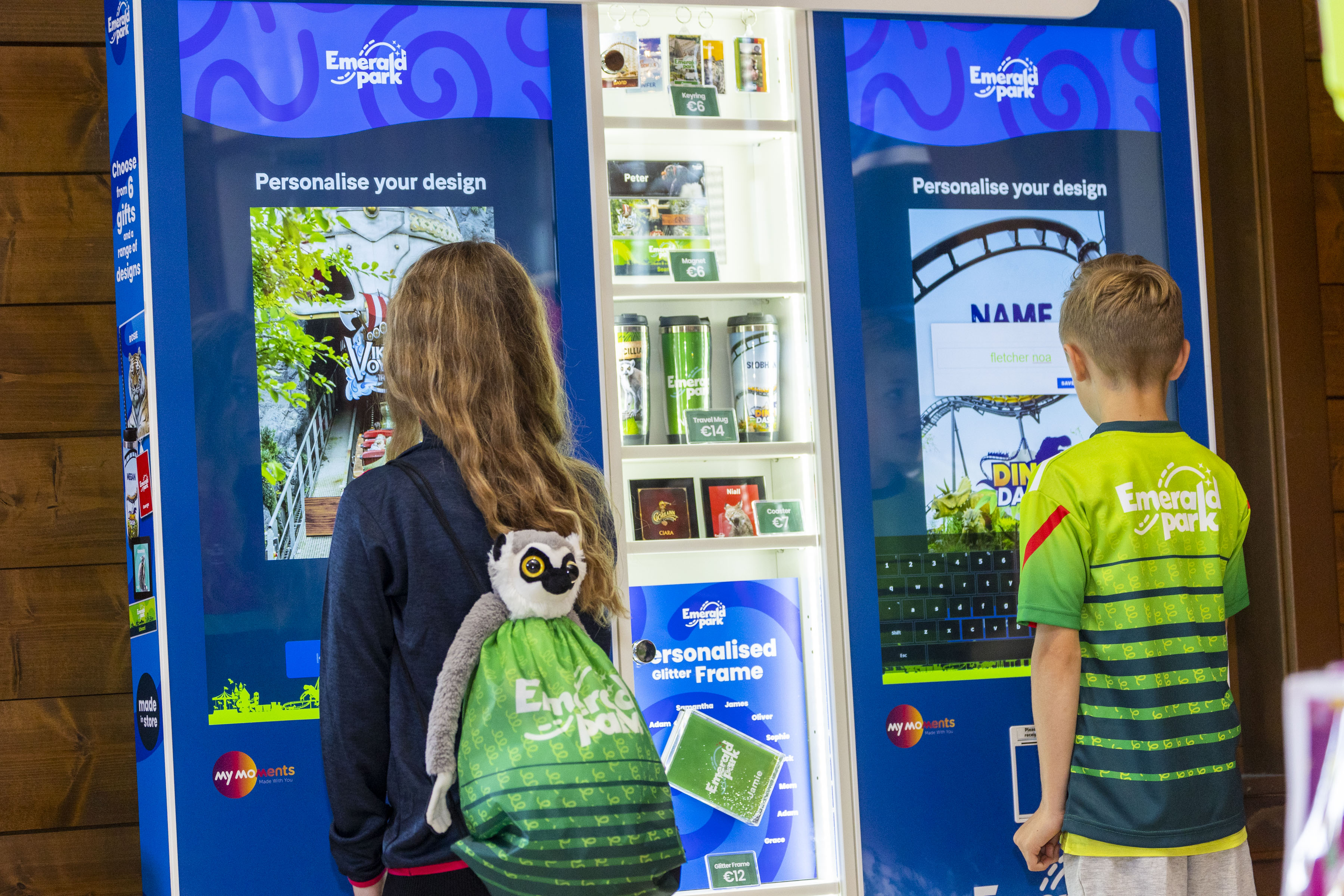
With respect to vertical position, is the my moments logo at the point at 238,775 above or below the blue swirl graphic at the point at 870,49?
below

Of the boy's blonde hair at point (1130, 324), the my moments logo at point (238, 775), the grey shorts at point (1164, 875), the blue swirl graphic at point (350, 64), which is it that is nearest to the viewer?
the grey shorts at point (1164, 875)

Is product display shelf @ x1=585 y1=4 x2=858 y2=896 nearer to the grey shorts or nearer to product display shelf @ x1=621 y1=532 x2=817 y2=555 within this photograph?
product display shelf @ x1=621 y1=532 x2=817 y2=555

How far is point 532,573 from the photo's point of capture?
138 cm

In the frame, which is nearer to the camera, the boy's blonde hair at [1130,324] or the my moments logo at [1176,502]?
the my moments logo at [1176,502]

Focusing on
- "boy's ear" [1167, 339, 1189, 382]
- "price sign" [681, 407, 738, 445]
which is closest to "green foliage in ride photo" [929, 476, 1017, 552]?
"price sign" [681, 407, 738, 445]

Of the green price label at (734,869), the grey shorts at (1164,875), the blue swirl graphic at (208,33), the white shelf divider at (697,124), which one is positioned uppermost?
the blue swirl graphic at (208,33)

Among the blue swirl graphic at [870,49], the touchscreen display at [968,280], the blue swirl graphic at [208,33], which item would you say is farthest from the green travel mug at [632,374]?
the blue swirl graphic at [208,33]

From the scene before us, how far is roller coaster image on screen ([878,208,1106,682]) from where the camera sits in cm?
264

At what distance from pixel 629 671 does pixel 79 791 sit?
1296mm

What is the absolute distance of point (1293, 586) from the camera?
3.09 meters

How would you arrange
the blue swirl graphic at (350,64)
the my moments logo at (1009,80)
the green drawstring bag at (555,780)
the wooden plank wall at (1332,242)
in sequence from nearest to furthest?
1. the green drawstring bag at (555,780)
2. the blue swirl graphic at (350,64)
3. the my moments logo at (1009,80)
4. the wooden plank wall at (1332,242)

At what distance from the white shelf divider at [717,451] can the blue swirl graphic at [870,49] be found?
2.73 feet

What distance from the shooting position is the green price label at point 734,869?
2584 mm

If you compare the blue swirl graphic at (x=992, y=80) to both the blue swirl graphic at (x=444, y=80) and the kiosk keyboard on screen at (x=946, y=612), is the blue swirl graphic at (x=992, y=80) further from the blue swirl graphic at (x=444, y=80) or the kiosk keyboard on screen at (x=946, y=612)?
the kiosk keyboard on screen at (x=946, y=612)
